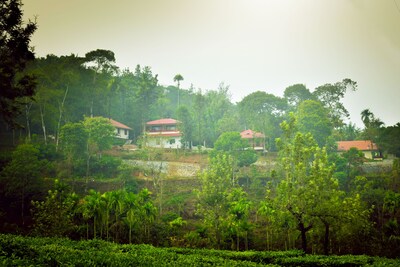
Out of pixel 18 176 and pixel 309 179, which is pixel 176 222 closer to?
pixel 309 179

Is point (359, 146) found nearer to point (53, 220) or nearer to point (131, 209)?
point (131, 209)

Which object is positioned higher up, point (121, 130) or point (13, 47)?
point (13, 47)

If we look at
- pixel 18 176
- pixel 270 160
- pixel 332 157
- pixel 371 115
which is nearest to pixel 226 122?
pixel 270 160

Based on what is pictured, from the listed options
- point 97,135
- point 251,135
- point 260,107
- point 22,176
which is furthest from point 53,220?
point 260,107

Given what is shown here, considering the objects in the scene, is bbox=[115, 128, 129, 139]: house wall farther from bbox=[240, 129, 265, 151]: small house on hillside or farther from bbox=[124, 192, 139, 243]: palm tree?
bbox=[124, 192, 139, 243]: palm tree

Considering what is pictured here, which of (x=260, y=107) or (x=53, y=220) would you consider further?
(x=260, y=107)

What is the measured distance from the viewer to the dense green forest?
19.2 metres

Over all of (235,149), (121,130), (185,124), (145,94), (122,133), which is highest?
(145,94)

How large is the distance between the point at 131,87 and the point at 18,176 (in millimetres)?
37288

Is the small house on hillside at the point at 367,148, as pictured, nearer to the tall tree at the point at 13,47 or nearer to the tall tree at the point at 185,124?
the tall tree at the point at 185,124

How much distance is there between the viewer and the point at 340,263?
13422 millimetres

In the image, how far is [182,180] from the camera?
3862 cm

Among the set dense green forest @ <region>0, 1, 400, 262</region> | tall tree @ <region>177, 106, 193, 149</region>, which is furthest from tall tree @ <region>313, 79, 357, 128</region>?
tall tree @ <region>177, 106, 193, 149</region>

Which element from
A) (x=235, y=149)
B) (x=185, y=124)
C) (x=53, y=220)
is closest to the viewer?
(x=53, y=220)
